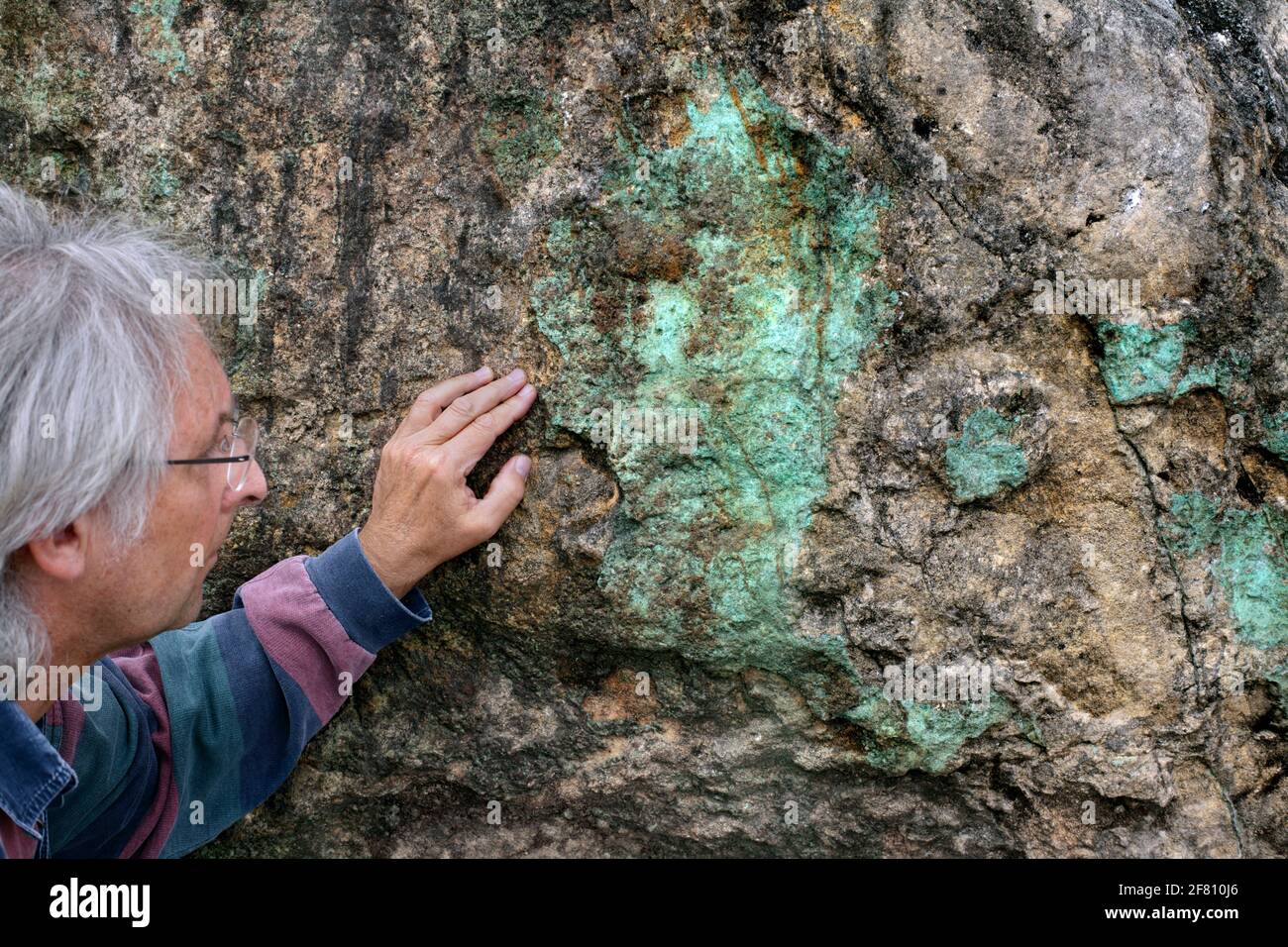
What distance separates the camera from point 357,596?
2.04 m

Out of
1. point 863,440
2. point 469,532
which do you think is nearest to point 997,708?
point 863,440

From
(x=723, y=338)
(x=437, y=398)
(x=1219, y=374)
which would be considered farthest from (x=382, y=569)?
(x=1219, y=374)

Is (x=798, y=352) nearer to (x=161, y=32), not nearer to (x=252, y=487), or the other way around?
(x=252, y=487)

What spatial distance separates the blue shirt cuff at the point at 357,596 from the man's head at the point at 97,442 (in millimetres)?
227

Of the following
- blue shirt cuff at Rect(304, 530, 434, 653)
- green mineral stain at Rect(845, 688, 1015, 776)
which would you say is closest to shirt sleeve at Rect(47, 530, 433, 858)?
blue shirt cuff at Rect(304, 530, 434, 653)

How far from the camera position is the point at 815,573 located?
2.09 meters

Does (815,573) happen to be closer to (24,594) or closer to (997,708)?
(997,708)

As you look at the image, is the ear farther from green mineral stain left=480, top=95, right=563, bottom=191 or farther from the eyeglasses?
green mineral stain left=480, top=95, right=563, bottom=191

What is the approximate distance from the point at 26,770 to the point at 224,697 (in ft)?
1.20

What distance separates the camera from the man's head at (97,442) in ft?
5.28

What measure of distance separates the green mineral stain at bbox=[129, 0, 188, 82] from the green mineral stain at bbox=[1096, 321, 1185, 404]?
1.71m

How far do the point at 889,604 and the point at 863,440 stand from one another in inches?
11.6

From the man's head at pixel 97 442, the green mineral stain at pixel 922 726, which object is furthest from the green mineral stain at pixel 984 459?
the man's head at pixel 97 442

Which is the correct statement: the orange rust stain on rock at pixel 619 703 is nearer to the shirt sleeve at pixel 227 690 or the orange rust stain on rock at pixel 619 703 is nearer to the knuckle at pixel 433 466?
the shirt sleeve at pixel 227 690
